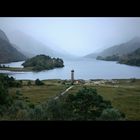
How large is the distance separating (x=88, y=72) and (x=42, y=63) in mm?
606

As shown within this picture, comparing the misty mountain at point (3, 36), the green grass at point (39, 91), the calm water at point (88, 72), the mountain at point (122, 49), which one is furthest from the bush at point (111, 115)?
the misty mountain at point (3, 36)

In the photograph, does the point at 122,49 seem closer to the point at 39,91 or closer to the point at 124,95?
the point at 124,95

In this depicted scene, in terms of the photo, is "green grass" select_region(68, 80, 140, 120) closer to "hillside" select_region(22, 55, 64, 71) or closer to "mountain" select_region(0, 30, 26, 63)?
"hillside" select_region(22, 55, 64, 71)

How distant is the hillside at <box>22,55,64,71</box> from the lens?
3.62 m

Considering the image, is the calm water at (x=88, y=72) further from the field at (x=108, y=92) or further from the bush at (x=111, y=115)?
the bush at (x=111, y=115)

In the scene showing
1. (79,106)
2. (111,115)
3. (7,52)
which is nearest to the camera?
(111,115)

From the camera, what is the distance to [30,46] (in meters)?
3.68

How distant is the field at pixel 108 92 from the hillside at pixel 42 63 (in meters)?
0.20

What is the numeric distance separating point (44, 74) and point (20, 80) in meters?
0.31

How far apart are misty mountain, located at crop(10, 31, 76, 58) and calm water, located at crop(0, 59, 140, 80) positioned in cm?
17

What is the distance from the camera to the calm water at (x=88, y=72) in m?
3.58

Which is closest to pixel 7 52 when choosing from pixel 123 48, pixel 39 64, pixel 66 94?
pixel 39 64
